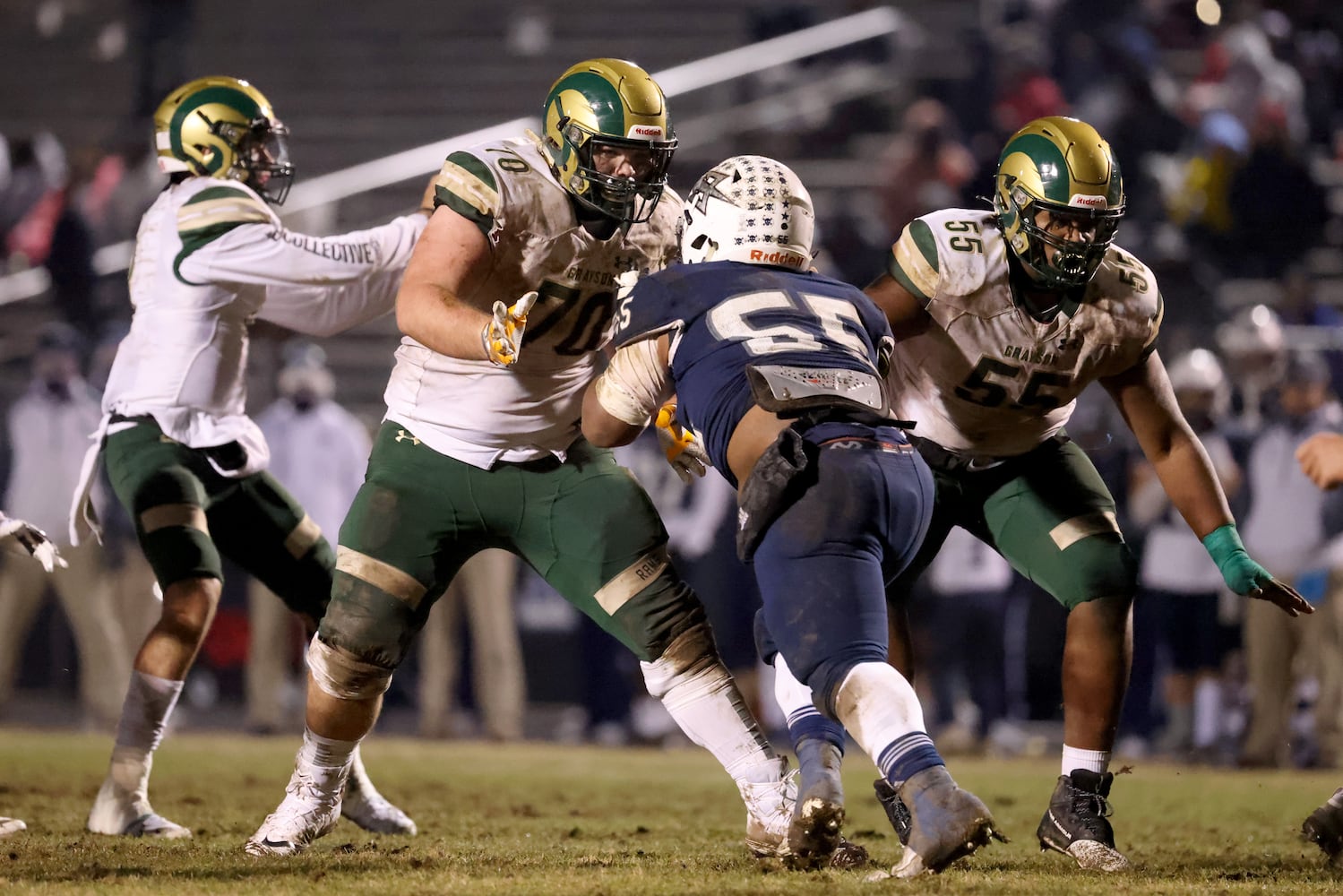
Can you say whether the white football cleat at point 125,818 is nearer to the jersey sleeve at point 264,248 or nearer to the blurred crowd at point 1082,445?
the jersey sleeve at point 264,248

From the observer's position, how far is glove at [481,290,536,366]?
386 centimetres

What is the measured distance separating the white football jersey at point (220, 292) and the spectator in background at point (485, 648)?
14.2 ft

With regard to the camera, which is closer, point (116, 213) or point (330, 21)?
point (116, 213)

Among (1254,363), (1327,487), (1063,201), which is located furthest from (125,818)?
(1254,363)

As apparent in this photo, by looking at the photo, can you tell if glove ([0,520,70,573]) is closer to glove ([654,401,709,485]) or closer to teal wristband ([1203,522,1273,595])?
glove ([654,401,709,485])

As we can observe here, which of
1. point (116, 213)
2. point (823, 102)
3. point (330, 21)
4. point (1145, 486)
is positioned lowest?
point (1145, 486)

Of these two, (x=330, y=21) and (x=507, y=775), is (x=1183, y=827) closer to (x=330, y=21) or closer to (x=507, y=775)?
(x=507, y=775)

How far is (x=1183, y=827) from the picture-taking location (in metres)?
5.89

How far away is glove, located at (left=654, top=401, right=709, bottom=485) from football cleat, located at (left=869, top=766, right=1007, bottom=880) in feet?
3.62

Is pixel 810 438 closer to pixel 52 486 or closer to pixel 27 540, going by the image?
pixel 27 540

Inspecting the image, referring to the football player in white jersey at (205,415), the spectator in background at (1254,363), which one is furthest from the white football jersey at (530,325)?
the spectator in background at (1254,363)

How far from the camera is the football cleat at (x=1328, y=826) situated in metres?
4.39

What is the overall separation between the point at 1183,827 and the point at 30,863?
3.84 metres

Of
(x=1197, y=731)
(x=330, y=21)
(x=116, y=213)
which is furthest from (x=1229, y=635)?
(x=330, y=21)
